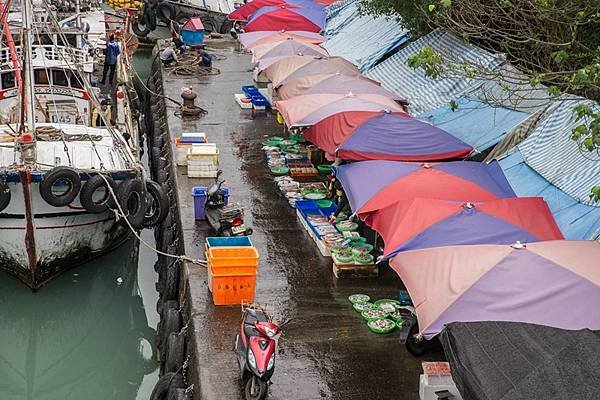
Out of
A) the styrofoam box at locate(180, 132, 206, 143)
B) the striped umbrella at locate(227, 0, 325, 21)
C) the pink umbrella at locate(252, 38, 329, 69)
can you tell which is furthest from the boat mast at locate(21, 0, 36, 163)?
the striped umbrella at locate(227, 0, 325, 21)

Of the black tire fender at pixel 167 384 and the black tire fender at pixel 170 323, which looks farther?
the black tire fender at pixel 170 323

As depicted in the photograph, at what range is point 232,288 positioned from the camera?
966 centimetres

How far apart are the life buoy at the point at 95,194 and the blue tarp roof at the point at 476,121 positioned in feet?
17.4

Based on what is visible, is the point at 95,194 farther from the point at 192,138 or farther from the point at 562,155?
the point at 562,155

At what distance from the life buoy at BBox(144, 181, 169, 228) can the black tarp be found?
23.1 feet

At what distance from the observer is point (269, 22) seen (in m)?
22.4

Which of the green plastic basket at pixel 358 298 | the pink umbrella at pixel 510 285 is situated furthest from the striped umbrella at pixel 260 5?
the pink umbrella at pixel 510 285

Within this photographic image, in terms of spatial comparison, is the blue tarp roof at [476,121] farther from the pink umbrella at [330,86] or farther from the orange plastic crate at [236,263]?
the orange plastic crate at [236,263]

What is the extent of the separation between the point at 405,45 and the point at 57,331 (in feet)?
31.7

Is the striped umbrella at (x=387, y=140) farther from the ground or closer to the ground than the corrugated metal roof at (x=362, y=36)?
farther from the ground

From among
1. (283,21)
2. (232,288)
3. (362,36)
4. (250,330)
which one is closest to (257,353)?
(250,330)

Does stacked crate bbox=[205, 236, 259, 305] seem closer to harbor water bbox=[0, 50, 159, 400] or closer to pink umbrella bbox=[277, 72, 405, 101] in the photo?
harbor water bbox=[0, 50, 159, 400]

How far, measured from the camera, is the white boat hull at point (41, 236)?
12.1 meters

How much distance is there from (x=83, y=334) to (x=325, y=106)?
5.15 m
